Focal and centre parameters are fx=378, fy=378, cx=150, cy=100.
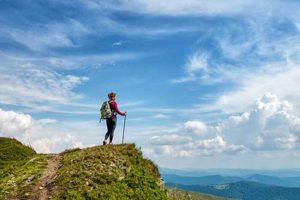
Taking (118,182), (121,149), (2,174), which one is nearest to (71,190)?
(118,182)

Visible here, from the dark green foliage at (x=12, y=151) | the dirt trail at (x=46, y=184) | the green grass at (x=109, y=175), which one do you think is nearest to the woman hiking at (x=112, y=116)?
the green grass at (x=109, y=175)

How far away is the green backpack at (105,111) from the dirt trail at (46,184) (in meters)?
5.29

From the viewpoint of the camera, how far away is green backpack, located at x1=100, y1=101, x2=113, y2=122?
32062 mm

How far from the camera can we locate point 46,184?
25438 millimetres

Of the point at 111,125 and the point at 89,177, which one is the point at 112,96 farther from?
the point at 89,177

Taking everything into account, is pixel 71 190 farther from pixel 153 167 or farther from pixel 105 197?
pixel 153 167

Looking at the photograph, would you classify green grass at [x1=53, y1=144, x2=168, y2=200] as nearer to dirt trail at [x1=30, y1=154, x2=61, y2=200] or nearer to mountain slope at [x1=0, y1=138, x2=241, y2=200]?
mountain slope at [x1=0, y1=138, x2=241, y2=200]

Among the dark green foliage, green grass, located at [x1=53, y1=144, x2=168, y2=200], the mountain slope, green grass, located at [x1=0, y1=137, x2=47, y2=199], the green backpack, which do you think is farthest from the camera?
the dark green foliage

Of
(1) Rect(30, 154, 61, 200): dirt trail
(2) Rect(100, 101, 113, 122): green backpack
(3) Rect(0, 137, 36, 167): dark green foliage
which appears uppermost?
(2) Rect(100, 101, 113, 122): green backpack

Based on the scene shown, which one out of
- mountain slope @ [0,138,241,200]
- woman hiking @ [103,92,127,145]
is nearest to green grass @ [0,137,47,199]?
mountain slope @ [0,138,241,200]

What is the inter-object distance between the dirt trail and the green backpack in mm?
5288

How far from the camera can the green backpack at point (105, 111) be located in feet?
105

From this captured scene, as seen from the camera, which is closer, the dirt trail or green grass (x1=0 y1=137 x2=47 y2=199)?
the dirt trail

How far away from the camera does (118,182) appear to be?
26625 mm
